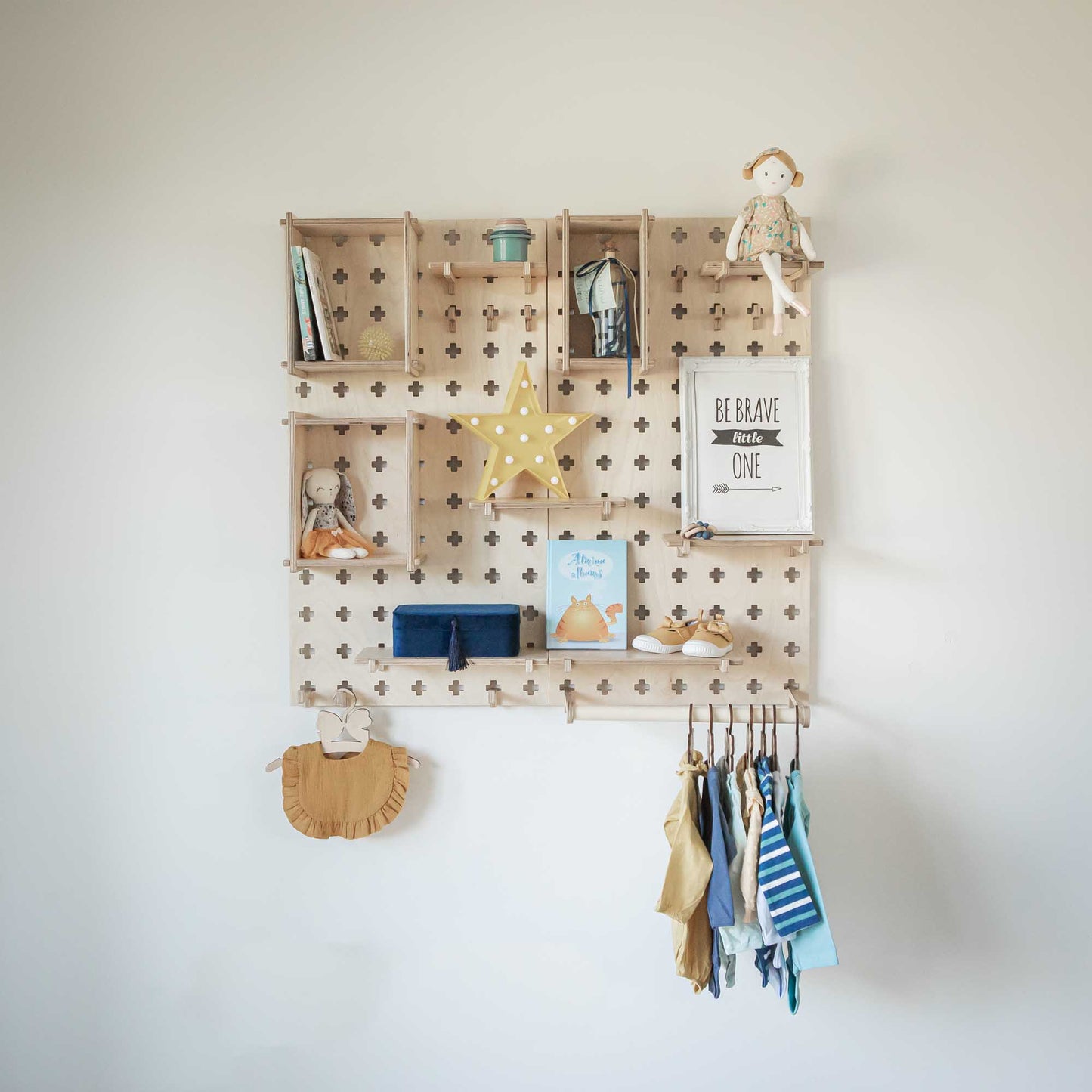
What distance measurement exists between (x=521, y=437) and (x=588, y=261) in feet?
1.42

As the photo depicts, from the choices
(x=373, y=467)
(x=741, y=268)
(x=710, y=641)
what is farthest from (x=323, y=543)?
(x=741, y=268)

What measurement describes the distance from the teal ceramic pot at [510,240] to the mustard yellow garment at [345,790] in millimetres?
1090

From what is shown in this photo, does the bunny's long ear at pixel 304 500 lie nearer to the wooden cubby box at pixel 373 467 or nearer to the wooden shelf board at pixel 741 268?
the wooden cubby box at pixel 373 467

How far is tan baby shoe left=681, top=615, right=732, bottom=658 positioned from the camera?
5.44ft

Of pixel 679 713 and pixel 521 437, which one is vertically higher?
pixel 521 437

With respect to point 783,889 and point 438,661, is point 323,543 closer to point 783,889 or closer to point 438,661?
point 438,661

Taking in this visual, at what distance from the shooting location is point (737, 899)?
1656 mm

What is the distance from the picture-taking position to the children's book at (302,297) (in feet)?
5.51

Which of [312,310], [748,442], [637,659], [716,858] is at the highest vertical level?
[312,310]

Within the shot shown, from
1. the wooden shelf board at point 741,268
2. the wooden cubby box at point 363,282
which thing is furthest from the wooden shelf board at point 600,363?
the wooden cubby box at point 363,282

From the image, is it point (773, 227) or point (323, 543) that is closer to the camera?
point (773, 227)

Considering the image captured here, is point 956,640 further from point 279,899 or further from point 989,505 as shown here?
point 279,899

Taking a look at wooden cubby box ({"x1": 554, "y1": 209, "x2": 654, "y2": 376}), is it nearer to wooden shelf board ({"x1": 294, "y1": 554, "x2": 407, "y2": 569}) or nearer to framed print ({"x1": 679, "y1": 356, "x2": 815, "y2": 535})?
framed print ({"x1": 679, "y1": 356, "x2": 815, "y2": 535})

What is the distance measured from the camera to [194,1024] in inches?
73.9
